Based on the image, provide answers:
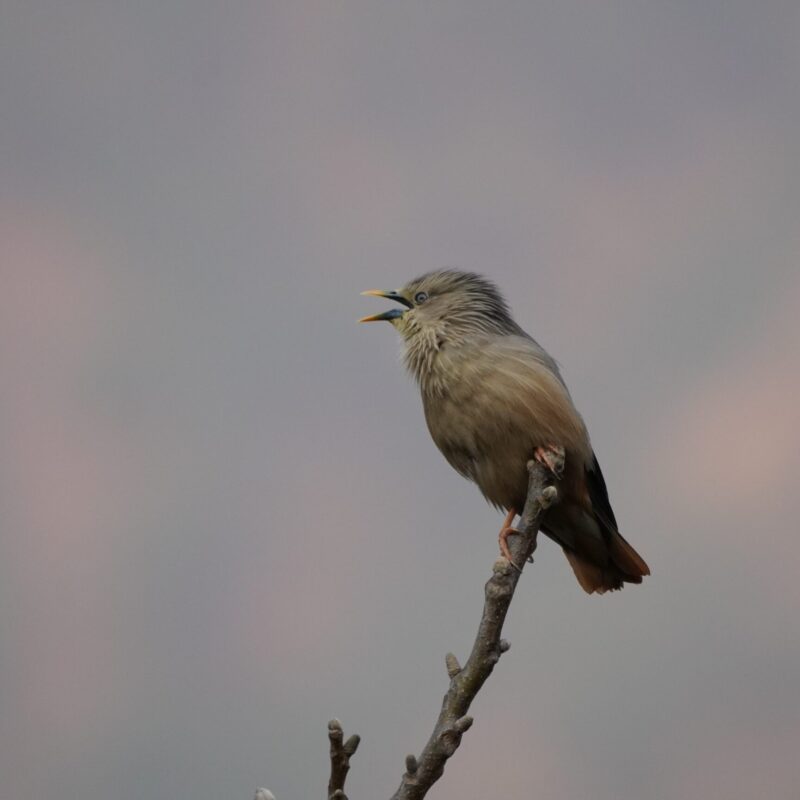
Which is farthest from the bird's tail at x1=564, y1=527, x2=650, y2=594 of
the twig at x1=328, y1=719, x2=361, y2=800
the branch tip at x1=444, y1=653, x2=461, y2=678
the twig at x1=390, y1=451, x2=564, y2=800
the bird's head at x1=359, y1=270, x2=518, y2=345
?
the twig at x1=328, y1=719, x2=361, y2=800

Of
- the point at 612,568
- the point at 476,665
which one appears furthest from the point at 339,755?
the point at 612,568

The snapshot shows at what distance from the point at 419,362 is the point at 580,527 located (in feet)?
4.31

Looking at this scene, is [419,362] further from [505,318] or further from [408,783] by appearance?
[408,783]

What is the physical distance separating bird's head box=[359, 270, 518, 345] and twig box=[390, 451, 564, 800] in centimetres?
108

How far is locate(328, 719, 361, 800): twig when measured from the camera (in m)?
3.61

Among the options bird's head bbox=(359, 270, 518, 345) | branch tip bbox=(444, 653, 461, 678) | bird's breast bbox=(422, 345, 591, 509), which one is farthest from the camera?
bird's head bbox=(359, 270, 518, 345)

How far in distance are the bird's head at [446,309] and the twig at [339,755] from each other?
89.5 inches

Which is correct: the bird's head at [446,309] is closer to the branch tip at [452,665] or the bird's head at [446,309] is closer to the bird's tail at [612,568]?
the bird's tail at [612,568]

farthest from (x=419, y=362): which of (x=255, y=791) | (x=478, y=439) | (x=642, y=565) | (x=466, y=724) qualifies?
(x=255, y=791)

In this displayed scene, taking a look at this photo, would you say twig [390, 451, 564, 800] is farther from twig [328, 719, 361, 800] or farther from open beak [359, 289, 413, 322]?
open beak [359, 289, 413, 322]

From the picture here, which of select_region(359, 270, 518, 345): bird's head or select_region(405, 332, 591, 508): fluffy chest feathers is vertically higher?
select_region(359, 270, 518, 345): bird's head

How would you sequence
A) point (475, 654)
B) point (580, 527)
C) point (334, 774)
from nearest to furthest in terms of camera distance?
point (334, 774) → point (475, 654) → point (580, 527)

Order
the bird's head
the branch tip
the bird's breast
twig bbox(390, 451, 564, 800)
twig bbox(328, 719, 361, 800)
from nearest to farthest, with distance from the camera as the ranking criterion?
twig bbox(328, 719, 361, 800)
twig bbox(390, 451, 564, 800)
the branch tip
the bird's breast
the bird's head

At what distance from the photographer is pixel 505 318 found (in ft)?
18.4
